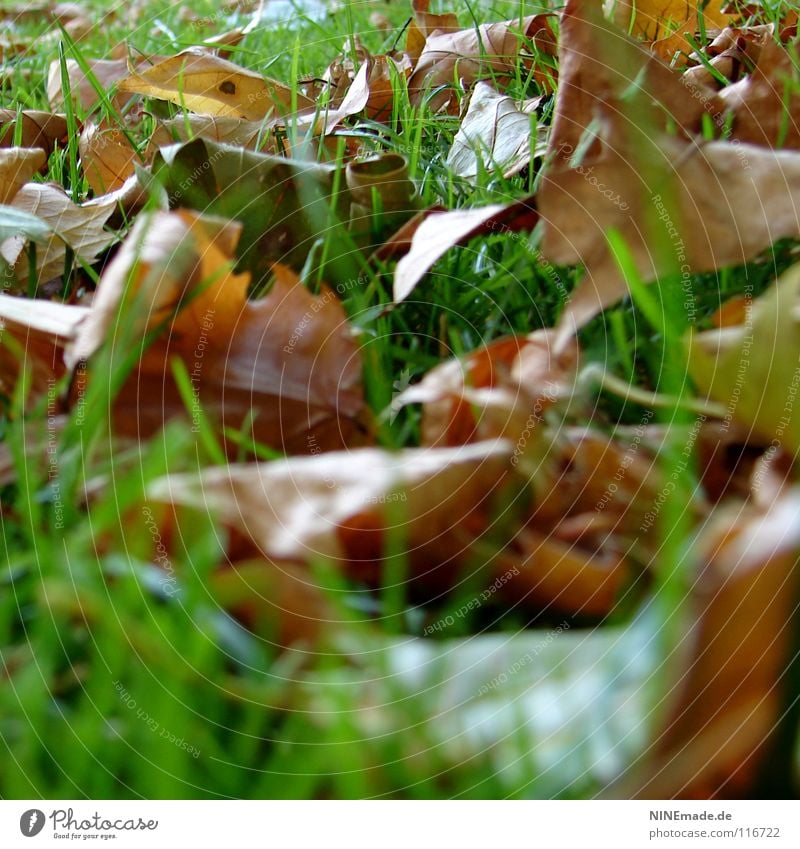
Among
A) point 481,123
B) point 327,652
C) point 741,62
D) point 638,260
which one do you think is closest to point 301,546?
Result: point 327,652

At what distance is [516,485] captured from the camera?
0.91ft

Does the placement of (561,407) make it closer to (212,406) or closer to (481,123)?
(212,406)

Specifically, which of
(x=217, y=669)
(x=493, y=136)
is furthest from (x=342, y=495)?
(x=493, y=136)

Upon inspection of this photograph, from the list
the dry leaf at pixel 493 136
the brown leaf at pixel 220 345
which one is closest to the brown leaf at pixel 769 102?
the dry leaf at pixel 493 136

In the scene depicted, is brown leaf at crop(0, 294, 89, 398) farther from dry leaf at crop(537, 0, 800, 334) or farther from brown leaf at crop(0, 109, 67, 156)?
brown leaf at crop(0, 109, 67, 156)

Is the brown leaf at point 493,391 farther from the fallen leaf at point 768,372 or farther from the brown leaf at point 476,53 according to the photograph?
Answer: the brown leaf at point 476,53

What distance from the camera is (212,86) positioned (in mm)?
561

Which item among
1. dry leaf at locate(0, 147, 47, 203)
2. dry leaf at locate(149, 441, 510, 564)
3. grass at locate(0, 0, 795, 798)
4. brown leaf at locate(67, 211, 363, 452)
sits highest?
dry leaf at locate(0, 147, 47, 203)

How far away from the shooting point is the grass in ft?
0.72

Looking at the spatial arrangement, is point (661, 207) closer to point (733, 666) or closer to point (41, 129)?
point (733, 666)

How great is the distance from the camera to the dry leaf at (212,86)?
1.83 ft
